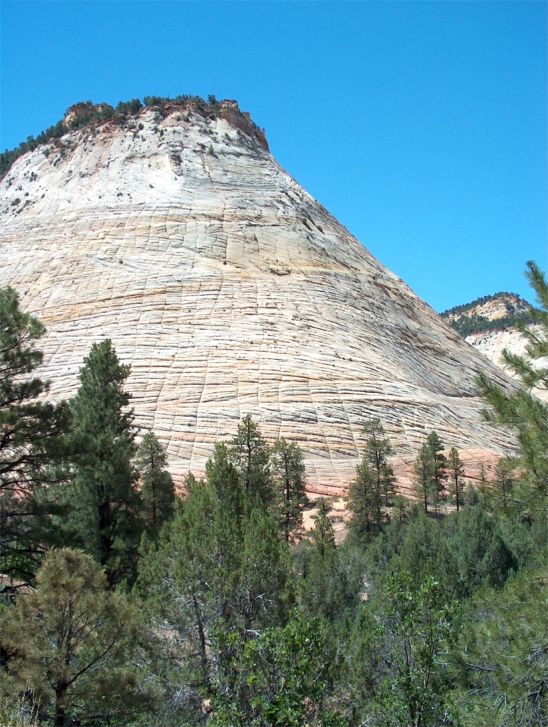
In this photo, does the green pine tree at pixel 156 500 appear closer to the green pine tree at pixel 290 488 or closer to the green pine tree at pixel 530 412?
the green pine tree at pixel 290 488

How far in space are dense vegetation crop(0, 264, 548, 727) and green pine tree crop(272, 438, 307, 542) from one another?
30.2ft

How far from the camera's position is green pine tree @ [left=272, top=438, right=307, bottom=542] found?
84.6 feet

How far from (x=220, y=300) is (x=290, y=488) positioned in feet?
63.0

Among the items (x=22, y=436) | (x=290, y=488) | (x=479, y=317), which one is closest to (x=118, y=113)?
(x=290, y=488)

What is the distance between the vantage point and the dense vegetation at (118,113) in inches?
2640

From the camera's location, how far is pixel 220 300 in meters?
44.0

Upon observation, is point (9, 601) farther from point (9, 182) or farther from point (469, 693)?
point (9, 182)

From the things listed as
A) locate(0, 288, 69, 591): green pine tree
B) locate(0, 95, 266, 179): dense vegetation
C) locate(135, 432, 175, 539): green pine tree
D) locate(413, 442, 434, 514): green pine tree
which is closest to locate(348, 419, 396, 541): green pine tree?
locate(413, 442, 434, 514): green pine tree

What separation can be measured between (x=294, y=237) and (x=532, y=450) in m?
47.4

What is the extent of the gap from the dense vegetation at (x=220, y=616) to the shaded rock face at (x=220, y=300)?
17699 mm

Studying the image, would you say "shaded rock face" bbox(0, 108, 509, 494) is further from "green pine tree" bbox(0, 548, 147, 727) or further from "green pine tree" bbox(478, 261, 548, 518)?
"green pine tree" bbox(0, 548, 147, 727)

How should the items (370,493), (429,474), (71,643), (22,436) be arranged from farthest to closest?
(429,474) < (370,493) < (22,436) < (71,643)

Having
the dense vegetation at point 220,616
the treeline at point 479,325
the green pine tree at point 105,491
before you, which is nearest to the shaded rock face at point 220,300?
the green pine tree at point 105,491

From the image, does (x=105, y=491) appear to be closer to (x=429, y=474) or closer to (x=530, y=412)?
(x=530, y=412)
